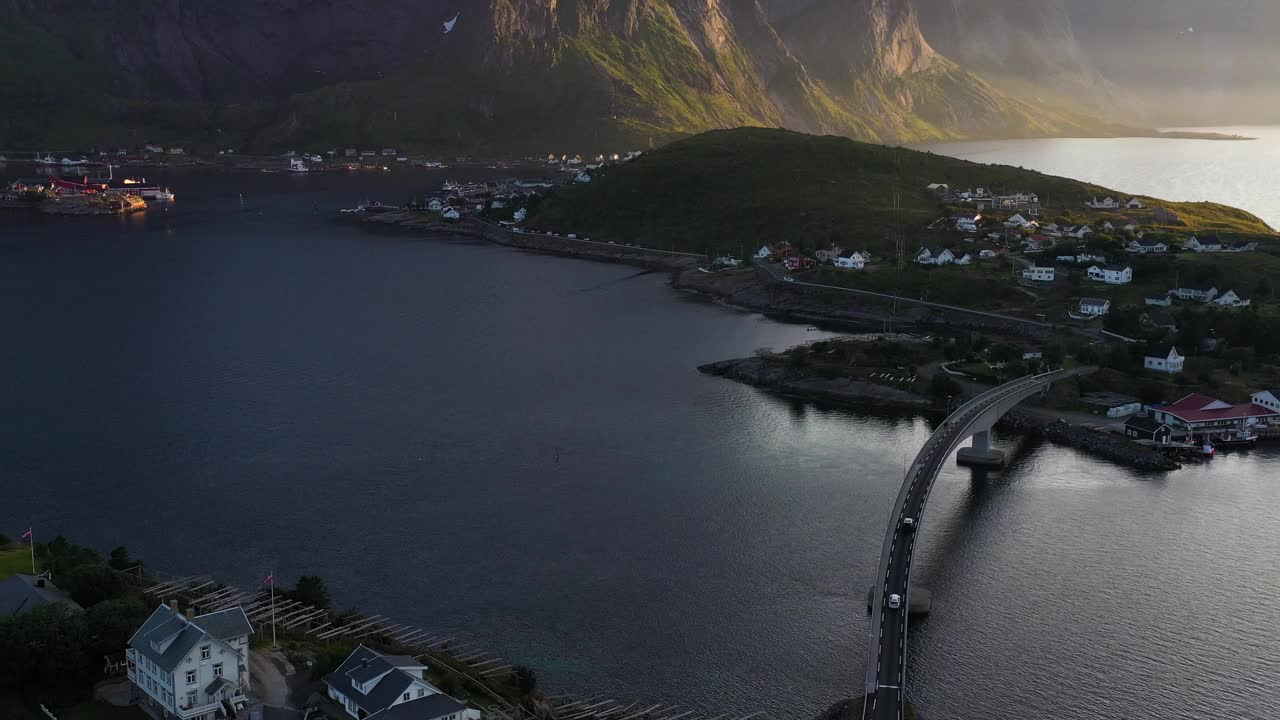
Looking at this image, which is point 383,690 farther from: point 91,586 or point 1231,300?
point 1231,300

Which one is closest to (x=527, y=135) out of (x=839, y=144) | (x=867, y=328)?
(x=839, y=144)

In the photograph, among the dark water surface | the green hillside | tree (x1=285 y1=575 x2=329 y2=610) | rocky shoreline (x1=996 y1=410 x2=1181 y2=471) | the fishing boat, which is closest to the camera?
the dark water surface

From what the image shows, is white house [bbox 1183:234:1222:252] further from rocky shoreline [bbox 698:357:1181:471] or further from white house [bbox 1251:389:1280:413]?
rocky shoreline [bbox 698:357:1181:471]

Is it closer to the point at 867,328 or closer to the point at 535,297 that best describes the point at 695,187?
the point at 535,297

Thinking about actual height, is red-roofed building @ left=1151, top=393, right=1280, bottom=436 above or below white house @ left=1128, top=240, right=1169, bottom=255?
below

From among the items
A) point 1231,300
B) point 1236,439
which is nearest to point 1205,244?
point 1231,300

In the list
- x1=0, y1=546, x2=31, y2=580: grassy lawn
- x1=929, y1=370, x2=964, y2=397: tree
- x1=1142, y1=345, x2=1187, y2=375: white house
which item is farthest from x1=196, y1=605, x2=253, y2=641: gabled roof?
x1=1142, y1=345, x2=1187, y2=375: white house

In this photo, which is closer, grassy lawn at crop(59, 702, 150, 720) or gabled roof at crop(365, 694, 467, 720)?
gabled roof at crop(365, 694, 467, 720)

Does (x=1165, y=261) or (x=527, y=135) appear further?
(x=527, y=135)
